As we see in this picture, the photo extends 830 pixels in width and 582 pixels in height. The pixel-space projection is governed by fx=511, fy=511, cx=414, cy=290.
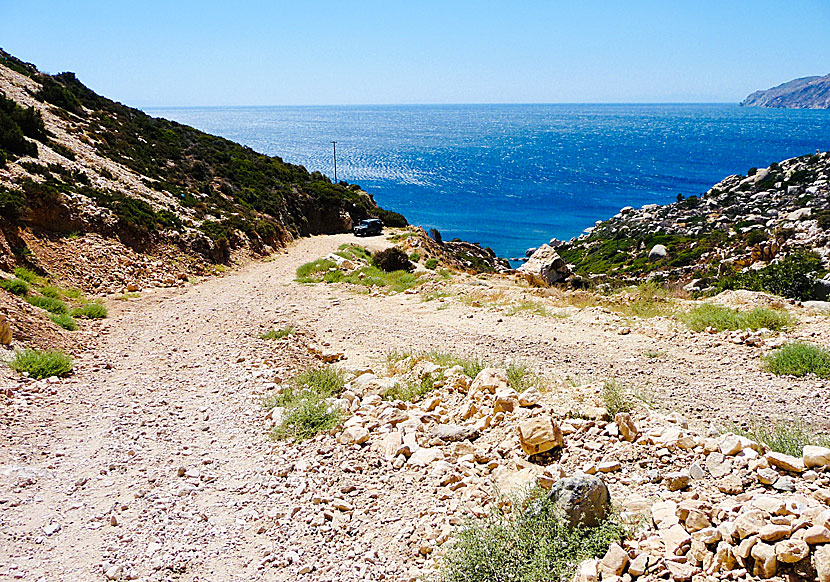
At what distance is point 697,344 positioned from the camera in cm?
973

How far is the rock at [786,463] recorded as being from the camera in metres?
4.20

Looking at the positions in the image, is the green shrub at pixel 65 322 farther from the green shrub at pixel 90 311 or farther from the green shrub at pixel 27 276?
the green shrub at pixel 27 276

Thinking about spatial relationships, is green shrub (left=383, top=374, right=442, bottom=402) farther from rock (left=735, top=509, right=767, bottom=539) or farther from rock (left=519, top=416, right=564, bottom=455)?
rock (left=735, top=509, right=767, bottom=539)

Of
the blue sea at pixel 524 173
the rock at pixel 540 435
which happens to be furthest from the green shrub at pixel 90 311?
the blue sea at pixel 524 173

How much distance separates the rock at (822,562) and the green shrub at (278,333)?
9912 mm

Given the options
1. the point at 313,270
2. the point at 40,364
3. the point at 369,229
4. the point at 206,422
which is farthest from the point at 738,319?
the point at 369,229

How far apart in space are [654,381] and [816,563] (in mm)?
5029

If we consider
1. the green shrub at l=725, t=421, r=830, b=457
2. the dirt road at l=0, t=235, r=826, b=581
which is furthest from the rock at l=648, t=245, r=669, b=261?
the green shrub at l=725, t=421, r=830, b=457

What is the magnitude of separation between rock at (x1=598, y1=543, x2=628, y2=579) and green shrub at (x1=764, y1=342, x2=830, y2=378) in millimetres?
5825

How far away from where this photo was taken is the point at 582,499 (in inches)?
163

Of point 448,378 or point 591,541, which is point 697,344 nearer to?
point 448,378

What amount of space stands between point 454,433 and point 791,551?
3453 millimetres

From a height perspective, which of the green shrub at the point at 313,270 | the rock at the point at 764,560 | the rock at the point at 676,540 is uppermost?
the rock at the point at 764,560

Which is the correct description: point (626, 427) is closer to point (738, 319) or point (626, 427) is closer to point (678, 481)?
point (678, 481)
